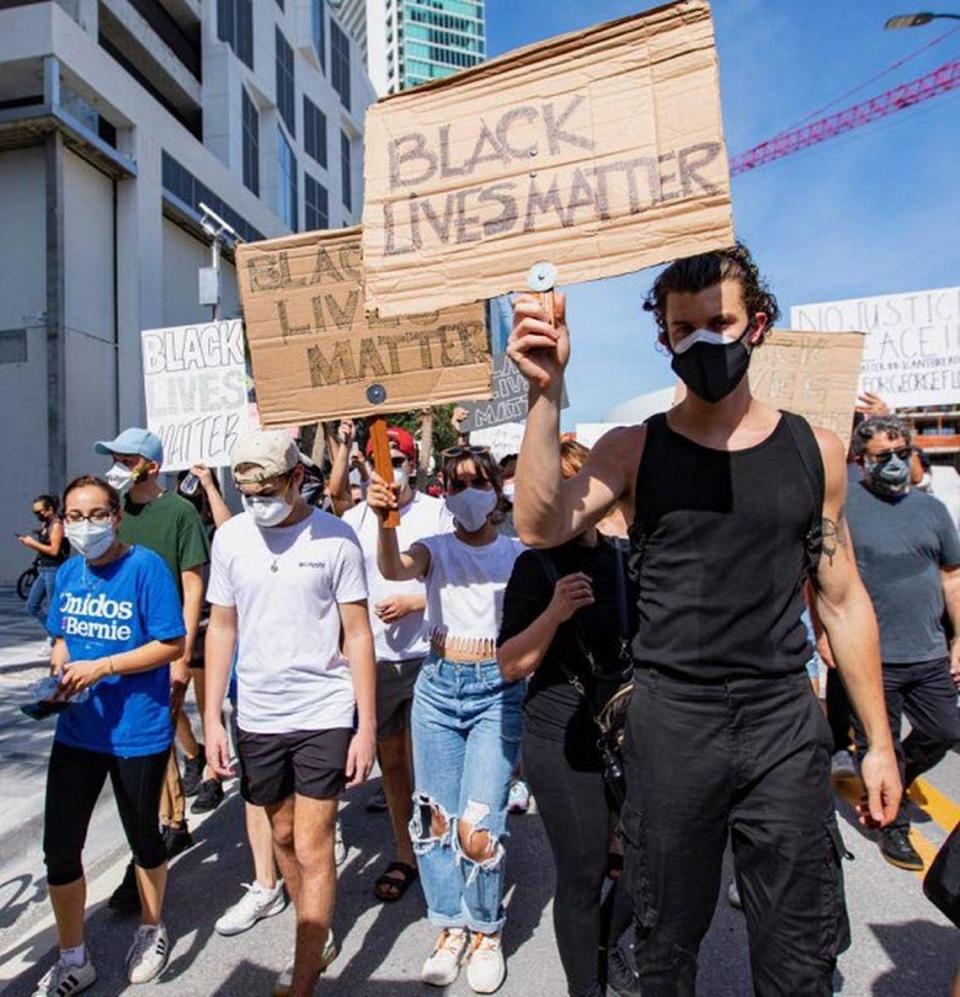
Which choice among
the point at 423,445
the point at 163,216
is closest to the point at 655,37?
the point at 423,445

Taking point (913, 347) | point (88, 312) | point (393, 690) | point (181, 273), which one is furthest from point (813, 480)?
point (181, 273)

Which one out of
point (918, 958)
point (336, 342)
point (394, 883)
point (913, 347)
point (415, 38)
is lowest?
point (918, 958)

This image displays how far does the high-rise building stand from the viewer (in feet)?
435

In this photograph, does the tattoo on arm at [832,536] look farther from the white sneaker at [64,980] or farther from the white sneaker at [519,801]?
the white sneaker at [519,801]

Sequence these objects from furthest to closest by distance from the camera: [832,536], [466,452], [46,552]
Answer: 1. [46,552]
2. [466,452]
3. [832,536]

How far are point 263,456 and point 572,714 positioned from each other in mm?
1364

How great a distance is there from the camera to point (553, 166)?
6.98 feet

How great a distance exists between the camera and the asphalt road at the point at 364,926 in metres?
2.91

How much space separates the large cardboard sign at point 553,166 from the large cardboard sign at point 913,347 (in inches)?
227

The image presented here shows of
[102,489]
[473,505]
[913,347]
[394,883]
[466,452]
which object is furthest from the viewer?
[913,347]

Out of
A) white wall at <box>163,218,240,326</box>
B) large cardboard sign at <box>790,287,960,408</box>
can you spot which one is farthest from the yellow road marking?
white wall at <box>163,218,240,326</box>

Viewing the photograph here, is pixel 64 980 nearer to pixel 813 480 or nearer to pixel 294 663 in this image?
pixel 294 663

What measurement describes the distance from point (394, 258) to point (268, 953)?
2.60 m

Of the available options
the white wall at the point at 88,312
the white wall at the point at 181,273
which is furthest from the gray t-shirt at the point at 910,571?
the white wall at the point at 181,273
